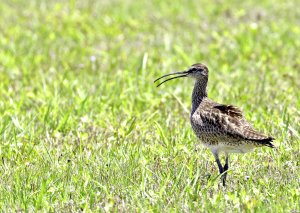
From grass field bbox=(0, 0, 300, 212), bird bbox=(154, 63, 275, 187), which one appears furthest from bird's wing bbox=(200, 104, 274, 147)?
grass field bbox=(0, 0, 300, 212)

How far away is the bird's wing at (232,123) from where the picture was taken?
19.0 feet

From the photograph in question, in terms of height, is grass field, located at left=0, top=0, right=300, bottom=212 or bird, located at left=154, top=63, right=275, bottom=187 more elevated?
bird, located at left=154, top=63, right=275, bottom=187

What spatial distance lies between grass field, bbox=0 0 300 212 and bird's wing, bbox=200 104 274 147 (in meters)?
0.34

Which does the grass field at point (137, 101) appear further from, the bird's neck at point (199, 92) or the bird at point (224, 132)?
the bird's neck at point (199, 92)

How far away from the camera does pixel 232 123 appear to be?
607 centimetres

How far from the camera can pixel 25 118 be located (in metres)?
8.09

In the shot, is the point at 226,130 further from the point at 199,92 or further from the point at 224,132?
the point at 199,92

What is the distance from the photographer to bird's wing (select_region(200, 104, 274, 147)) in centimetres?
579

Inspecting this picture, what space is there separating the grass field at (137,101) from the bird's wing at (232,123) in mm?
345

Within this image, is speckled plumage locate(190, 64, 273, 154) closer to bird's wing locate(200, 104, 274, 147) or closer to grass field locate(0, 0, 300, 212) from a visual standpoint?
bird's wing locate(200, 104, 274, 147)

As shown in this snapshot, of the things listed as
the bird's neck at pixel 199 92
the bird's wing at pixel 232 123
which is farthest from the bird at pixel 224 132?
the bird's neck at pixel 199 92

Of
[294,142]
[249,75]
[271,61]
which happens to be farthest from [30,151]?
[271,61]

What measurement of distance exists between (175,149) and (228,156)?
50cm

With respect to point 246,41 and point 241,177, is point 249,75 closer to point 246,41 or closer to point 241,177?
point 246,41
